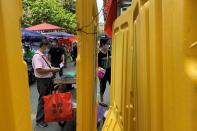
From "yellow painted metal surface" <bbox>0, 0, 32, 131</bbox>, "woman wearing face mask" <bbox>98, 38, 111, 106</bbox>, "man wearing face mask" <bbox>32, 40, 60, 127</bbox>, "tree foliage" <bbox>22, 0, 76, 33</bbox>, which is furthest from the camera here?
"tree foliage" <bbox>22, 0, 76, 33</bbox>

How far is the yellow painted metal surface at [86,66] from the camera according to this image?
4.05 meters

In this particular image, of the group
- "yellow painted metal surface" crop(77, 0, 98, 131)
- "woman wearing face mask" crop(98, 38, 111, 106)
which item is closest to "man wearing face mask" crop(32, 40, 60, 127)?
"woman wearing face mask" crop(98, 38, 111, 106)

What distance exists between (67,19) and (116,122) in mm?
44144

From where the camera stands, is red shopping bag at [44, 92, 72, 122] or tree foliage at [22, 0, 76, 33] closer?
red shopping bag at [44, 92, 72, 122]

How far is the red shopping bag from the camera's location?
702 centimetres

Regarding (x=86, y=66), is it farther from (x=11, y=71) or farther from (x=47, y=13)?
(x=47, y=13)

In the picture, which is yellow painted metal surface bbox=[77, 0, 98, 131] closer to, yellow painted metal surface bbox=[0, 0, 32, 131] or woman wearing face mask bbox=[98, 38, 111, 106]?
yellow painted metal surface bbox=[0, 0, 32, 131]

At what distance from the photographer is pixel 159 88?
1.82 metres

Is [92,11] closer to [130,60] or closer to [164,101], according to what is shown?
[130,60]

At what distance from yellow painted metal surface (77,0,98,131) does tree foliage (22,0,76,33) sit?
35424 millimetres

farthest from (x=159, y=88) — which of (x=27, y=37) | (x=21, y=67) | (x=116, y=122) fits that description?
(x=27, y=37)

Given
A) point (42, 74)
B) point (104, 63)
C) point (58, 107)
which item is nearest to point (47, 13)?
point (104, 63)

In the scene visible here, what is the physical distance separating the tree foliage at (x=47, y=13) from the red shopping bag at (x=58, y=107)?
3273 cm

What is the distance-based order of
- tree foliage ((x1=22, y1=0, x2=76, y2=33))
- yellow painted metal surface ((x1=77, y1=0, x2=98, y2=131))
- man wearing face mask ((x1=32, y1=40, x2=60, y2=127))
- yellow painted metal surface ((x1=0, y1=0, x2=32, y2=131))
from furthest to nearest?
tree foliage ((x1=22, y1=0, x2=76, y2=33)) → man wearing face mask ((x1=32, y1=40, x2=60, y2=127)) → yellow painted metal surface ((x1=77, y1=0, x2=98, y2=131)) → yellow painted metal surface ((x1=0, y1=0, x2=32, y2=131))
